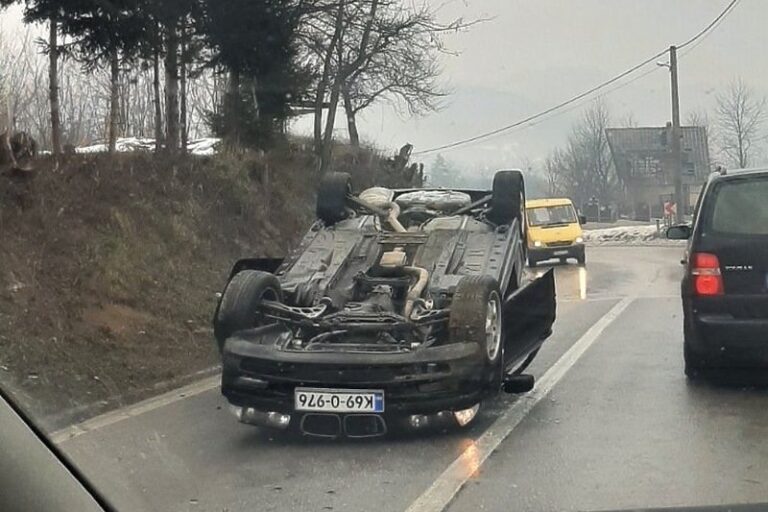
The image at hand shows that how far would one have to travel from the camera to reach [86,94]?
41.0ft

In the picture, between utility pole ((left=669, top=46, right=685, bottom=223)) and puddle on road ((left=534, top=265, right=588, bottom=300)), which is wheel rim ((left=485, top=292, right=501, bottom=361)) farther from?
utility pole ((left=669, top=46, right=685, bottom=223))

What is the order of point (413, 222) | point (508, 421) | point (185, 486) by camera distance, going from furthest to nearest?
point (413, 222) → point (508, 421) → point (185, 486)

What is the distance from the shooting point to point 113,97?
42.3 ft

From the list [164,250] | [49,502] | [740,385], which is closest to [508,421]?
[740,385]

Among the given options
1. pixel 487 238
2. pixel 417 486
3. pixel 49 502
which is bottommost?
pixel 417 486

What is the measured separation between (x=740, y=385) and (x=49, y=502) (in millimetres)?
6445

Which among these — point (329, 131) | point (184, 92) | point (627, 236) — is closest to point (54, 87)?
point (184, 92)

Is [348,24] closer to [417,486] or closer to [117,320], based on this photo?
[117,320]

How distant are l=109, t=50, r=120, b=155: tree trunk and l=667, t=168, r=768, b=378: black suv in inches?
296

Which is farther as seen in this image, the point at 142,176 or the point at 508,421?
the point at 142,176

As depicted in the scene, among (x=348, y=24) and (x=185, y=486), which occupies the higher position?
(x=348, y=24)

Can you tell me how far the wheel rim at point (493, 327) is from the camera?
6845mm

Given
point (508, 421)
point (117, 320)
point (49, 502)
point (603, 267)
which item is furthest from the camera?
point (603, 267)

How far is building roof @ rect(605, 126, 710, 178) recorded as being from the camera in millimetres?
21203
